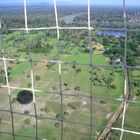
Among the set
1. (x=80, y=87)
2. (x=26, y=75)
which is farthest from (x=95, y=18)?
(x=26, y=75)

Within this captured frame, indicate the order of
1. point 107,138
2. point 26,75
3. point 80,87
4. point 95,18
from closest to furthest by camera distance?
point 95,18 → point 107,138 → point 80,87 → point 26,75

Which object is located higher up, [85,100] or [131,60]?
[131,60]

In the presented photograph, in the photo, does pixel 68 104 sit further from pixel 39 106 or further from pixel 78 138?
pixel 78 138

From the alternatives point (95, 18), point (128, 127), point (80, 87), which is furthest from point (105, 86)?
point (95, 18)

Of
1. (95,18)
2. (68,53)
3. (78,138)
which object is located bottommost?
(78,138)

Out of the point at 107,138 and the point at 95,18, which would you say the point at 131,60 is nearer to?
the point at 107,138

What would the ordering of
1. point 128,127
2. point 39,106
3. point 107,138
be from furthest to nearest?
1. point 39,106
2. point 128,127
3. point 107,138

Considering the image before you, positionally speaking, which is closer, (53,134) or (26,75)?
(53,134)

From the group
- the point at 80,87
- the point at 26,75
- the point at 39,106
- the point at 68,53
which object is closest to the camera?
the point at 39,106

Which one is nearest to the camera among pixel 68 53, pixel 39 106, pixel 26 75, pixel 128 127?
pixel 128 127
